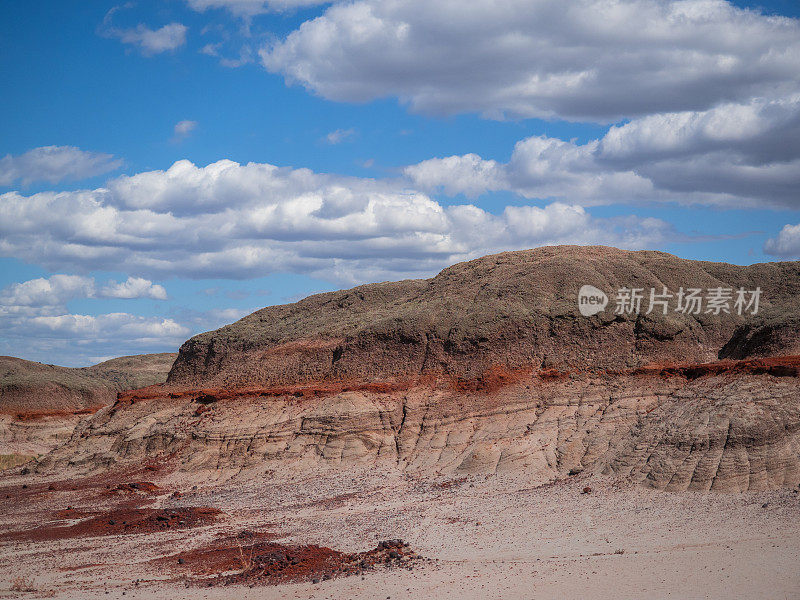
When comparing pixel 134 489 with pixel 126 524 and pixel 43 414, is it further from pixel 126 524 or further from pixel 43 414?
pixel 43 414

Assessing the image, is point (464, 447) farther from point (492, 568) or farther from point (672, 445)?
point (492, 568)

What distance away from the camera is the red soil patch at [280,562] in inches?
594

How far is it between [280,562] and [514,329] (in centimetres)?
1492

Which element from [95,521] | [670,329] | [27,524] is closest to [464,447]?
[670,329]

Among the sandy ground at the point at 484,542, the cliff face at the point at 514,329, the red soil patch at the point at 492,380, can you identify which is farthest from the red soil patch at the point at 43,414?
the red soil patch at the point at 492,380

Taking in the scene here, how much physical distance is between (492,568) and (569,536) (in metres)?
2.75

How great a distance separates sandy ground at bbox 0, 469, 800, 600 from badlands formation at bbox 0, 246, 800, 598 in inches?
3.1

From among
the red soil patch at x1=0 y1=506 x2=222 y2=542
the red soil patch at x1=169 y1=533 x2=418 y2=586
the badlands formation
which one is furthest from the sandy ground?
the red soil patch at x1=0 y1=506 x2=222 y2=542

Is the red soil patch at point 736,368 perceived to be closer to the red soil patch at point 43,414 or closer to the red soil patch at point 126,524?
the red soil patch at point 126,524

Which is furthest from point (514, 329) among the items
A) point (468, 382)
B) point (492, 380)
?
point (468, 382)

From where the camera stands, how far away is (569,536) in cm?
1680

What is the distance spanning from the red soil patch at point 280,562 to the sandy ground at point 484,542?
38cm

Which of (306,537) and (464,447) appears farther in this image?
(464,447)

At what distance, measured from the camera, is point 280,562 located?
15742 mm
